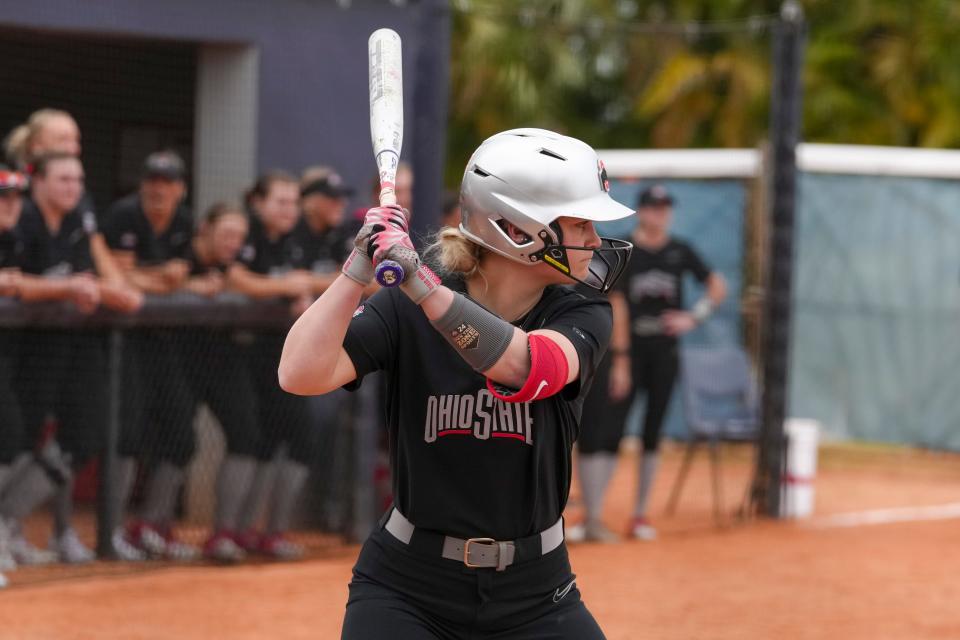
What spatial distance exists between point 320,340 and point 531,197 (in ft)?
1.91

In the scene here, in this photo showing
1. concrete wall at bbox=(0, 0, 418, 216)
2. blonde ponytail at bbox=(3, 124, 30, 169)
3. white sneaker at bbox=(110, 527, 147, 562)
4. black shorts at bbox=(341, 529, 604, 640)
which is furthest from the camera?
concrete wall at bbox=(0, 0, 418, 216)

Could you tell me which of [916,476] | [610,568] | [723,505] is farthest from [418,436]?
[916,476]

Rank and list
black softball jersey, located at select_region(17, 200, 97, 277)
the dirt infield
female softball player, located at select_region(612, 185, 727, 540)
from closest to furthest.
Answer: the dirt infield → black softball jersey, located at select_region(17, 200, 97, 277) → female softball player, located at select_region(612, 185, 727, 540)

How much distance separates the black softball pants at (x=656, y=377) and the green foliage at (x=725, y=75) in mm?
A: 9874

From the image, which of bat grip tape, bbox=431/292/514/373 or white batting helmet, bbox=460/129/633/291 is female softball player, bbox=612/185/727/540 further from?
bat grip tape, bbox=431/292/514/373

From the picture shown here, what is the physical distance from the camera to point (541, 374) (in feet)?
9.93

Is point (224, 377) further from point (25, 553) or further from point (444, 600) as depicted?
point (444, 600)

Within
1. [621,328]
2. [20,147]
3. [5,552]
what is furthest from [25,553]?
[621,328]

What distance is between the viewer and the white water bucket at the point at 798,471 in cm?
1005

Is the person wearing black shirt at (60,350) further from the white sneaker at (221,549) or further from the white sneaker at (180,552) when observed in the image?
the white sneaker at (221,549)

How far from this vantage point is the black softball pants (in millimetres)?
9281

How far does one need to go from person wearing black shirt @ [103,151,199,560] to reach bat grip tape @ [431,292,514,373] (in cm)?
483

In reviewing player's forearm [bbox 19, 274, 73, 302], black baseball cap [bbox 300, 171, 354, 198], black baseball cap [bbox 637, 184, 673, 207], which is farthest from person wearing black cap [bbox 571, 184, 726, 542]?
player's forearm [bbox 19, 274, 73, 302]

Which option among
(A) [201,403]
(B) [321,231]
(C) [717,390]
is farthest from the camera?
(C) [717,390]
